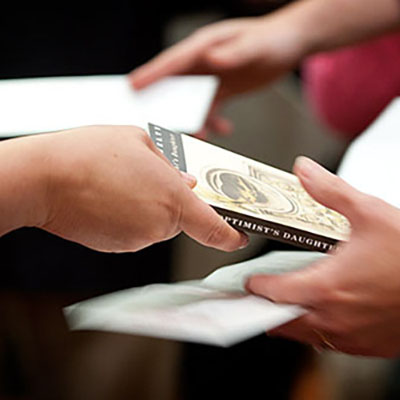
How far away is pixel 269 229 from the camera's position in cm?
63

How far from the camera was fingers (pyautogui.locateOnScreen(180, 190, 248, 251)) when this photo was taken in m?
0.61

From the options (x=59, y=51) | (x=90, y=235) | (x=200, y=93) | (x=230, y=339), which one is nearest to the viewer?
(x=230, y=339)

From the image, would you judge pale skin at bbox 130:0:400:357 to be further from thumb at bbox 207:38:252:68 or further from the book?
thumb at bbox 207:38:252:68

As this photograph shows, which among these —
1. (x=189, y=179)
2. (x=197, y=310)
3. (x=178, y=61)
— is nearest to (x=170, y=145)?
(x=189, y=179)

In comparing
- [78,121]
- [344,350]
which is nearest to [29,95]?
[78,121]

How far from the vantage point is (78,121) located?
3.25ft

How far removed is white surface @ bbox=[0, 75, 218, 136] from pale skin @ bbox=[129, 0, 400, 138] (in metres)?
0.02

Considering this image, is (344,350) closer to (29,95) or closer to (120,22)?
(29,95)

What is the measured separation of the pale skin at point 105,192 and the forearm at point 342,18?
2.15 ft

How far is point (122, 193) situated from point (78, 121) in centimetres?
41

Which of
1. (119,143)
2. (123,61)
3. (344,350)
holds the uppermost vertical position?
(119,143)

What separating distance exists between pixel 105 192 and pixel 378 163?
39 centimetres

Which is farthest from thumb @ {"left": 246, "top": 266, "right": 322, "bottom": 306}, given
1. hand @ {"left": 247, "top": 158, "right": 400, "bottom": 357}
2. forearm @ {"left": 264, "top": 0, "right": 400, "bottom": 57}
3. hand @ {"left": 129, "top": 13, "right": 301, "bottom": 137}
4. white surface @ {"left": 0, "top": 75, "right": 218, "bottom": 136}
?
forearm @ {"left": 264, "top": 0, "right": 400, "bottom": 57}

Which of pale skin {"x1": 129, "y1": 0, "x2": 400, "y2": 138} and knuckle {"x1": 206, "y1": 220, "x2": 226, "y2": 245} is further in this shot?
pale skin {"x1": 129, "y1": 0, "x2": 400, "y2": 138}
